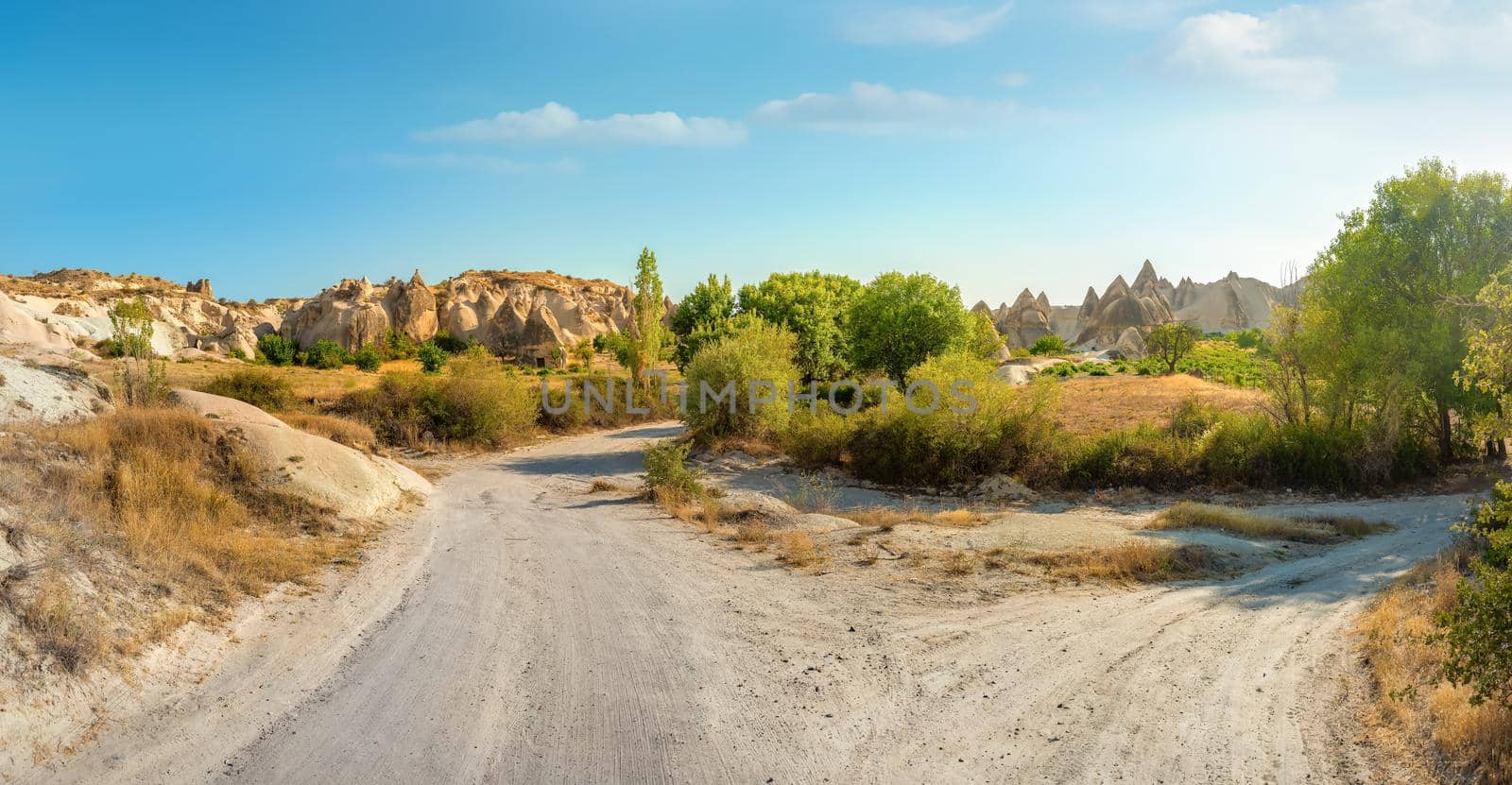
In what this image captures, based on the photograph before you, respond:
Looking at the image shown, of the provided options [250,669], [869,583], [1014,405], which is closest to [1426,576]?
[869,583]

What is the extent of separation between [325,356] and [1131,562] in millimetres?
46210

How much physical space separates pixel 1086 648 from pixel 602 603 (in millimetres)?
5107

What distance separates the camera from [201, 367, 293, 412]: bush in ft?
82.3

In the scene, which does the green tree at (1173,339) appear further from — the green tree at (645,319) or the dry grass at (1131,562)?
the dry grass at (1131,562)

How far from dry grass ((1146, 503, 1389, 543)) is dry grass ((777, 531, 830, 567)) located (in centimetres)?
626

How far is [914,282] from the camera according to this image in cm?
3394

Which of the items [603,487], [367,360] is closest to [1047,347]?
[367,360]

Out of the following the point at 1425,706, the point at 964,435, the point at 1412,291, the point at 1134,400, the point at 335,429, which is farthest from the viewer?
the point at 1134,400

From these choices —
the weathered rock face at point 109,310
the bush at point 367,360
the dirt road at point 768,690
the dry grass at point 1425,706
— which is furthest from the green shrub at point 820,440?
the bush at point 367,360

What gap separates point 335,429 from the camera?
21.3 m

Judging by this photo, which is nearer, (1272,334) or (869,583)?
(869,583)

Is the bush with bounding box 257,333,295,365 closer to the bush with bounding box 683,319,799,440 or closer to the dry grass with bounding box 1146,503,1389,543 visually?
the bush with bounding box 683,319,799,440

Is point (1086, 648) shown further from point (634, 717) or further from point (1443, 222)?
point (1443, 222)

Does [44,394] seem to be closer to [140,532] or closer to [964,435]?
[140,532]
